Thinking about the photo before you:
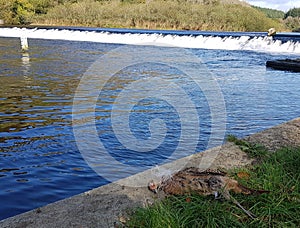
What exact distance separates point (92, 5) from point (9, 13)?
1445 cm

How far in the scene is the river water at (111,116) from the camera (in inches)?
180

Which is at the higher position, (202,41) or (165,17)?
(165,17)

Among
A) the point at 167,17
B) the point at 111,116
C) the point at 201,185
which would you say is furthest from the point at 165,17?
the point at 201,185

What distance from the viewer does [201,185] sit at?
10.8 ft

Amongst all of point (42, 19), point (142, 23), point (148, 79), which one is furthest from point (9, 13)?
point (148, 79)

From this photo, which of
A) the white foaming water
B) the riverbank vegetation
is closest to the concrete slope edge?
the white foaming water

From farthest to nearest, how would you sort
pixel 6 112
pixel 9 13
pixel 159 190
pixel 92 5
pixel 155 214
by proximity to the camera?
pixel 9 13, pixel 92 5, pixel 6 112, pixel 159 190, pixel 155 214

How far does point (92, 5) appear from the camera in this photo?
5272 cm

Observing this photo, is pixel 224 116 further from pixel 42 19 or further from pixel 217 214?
pixel 42 19

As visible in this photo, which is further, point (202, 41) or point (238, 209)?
point (202, 41)

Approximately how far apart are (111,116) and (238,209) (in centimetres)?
461

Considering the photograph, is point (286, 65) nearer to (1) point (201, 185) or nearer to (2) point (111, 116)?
(2) point (111, 116)

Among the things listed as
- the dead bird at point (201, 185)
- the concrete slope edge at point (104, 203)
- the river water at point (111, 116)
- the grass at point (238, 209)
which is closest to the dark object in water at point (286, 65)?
the river water at point (111, 116)

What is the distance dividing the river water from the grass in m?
1.42
